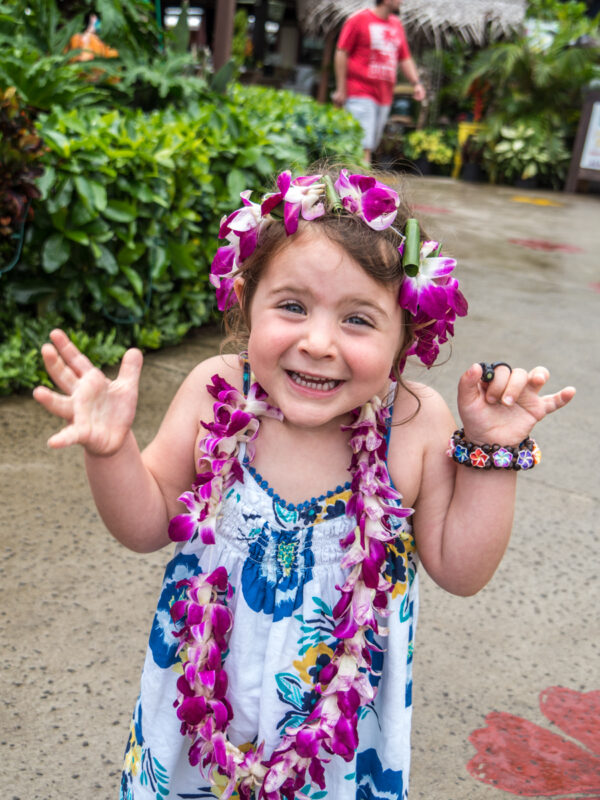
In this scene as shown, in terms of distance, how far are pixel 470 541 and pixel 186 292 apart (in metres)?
3.00

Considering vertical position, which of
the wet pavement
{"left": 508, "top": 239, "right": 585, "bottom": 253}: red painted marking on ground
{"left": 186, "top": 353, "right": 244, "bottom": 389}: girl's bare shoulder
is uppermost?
{"left": 186, "top": 353, "right": 244, "bottom": 389}: girl's bare shoulder

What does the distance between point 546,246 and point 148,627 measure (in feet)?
22.0

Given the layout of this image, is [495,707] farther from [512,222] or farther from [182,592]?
[512,222]

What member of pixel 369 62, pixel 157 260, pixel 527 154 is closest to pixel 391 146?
pixel 527 154

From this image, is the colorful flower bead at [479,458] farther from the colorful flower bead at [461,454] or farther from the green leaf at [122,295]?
the green leaf at [122,295]

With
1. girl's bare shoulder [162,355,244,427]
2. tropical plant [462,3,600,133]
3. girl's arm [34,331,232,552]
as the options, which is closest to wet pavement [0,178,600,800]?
girl's bare shoulder [162,355,244,427]

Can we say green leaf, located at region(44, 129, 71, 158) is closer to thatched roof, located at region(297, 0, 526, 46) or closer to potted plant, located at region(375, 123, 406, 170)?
potted plant, located at region(375, 123, 406, 170)

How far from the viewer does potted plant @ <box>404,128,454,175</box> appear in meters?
14.3

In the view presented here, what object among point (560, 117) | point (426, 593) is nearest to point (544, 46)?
point (560, 117)

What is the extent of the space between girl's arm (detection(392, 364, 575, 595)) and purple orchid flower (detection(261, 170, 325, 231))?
366mm

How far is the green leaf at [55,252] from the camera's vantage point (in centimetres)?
339

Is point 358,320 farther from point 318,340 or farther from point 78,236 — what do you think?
point 78,236

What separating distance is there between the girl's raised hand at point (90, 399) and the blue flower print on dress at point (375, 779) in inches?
28.2

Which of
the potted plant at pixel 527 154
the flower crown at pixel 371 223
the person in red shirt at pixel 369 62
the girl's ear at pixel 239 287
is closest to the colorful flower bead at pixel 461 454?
the flower crown at pixel 371 223
